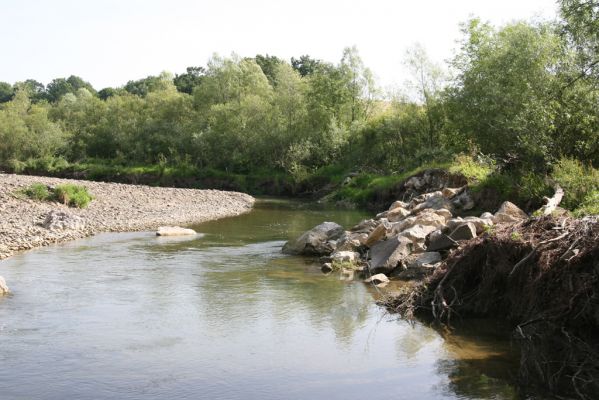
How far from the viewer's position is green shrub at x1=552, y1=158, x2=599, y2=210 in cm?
2327

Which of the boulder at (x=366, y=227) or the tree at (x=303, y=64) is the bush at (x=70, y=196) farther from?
the tree at (x=303, y=64)

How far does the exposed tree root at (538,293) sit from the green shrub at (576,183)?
859 centimetres

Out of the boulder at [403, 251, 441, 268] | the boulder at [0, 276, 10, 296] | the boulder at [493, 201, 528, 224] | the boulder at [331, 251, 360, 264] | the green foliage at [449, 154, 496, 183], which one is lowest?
the boulder at [0, 276, 10, 296]

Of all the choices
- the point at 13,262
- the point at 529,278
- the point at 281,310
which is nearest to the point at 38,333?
the point at 281,310

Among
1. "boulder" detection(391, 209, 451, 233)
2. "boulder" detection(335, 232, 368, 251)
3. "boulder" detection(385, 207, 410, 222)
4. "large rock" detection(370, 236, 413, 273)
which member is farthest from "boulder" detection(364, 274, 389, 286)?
"boulder" detection(385, 207, 410, 222)

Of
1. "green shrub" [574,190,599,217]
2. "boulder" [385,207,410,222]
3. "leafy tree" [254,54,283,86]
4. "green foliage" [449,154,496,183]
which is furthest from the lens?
"leafy tree" [254,54,283,86]

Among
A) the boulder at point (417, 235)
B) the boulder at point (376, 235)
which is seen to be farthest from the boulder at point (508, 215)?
the boulder at point (376, 235)

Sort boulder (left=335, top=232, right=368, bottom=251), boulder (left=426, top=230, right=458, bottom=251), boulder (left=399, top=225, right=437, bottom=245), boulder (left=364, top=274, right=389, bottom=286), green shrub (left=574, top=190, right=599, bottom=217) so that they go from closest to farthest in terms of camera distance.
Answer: green shrub (left=574, top=190, right=599, bottom=217) < boulder (left=364, top=274, right=389, bottom=286) < boulder (left=426, top=230, right=458, bottom=251) < boulder (left=399, top=225, right=437, bottom=245) < boulder (left=335, top=232, right=368, bottom=251)

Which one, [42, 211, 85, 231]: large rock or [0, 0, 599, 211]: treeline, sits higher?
[0, 0, 599, 211]: treeline

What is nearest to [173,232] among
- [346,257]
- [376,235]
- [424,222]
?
[346,257]

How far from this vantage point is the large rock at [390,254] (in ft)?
68.4

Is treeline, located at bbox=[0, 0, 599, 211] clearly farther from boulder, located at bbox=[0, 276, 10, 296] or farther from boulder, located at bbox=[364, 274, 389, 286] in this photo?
boulder, located at bbox=[0, 276, 10, 296]

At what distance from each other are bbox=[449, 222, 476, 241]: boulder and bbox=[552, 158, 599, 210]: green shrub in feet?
17.7

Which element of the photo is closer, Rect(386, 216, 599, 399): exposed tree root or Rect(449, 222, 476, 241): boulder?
Rect(386, 216, 599, 399): exposed tree root
